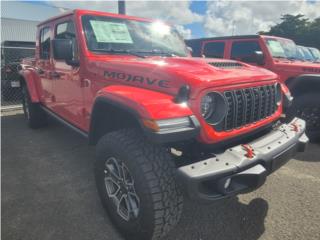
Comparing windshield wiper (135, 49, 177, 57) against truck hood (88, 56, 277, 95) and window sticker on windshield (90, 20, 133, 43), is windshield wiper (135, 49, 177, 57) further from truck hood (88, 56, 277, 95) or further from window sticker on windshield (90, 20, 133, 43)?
truck hood (88, 56, 277, 95)

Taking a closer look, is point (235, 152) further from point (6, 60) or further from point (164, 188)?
point (6, 60)

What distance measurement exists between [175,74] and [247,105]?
0.67 metres

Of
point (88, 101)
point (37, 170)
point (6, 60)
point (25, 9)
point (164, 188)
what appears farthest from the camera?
point (25, 9)

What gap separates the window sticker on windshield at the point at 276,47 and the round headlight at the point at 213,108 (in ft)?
15.2

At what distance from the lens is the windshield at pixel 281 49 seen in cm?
606

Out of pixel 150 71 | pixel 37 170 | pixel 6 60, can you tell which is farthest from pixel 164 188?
pixel 6 60

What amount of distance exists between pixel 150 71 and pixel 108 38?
1042 mm

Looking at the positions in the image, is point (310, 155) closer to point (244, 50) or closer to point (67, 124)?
point (244, 50)

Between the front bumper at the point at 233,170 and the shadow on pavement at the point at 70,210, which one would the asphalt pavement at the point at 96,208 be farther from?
the front bumper at the point at 233,170

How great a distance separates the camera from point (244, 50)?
248 inches

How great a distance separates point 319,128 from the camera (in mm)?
4656

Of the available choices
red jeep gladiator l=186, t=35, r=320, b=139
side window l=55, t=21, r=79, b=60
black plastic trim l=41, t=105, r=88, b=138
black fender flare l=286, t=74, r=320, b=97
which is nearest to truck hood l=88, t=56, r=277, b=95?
side window l=55, t=21, r=79, b=60

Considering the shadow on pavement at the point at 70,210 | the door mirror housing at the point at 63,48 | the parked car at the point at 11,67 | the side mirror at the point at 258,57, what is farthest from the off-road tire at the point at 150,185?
the parked car at the point at 11,67

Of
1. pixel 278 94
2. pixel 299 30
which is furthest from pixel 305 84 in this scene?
pixel 299 30
